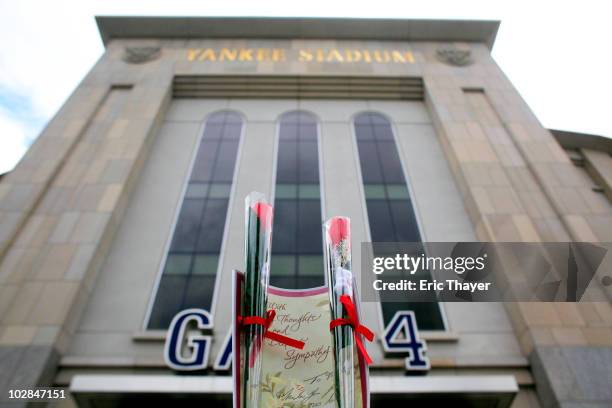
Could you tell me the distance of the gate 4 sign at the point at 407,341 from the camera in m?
8.31

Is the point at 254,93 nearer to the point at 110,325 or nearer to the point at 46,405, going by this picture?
the point at 110,325

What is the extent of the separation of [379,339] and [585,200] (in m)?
6.90

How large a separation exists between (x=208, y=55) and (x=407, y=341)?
1377 cm

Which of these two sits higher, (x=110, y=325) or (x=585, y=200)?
(x=585, y=200)

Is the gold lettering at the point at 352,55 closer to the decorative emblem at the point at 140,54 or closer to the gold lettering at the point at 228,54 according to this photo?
the gold lettering at the point at 228,54

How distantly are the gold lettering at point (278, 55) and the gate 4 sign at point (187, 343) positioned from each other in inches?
453

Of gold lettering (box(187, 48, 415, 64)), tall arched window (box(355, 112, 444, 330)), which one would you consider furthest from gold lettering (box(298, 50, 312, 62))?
tall arched window (box(355, 112, 444, 330))

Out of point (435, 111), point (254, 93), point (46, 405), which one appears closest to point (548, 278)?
point (435, 111)

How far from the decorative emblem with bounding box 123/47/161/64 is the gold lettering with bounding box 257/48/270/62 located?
4.03 metres

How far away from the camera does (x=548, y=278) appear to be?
948 centimetres

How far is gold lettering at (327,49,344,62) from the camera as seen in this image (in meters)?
17.3

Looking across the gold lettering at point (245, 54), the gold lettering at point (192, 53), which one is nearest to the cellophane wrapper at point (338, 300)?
the gold lettering at point (245, 54)

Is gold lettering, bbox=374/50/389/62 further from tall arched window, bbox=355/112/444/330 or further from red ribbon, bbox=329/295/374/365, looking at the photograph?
red ribbon, bbox=329/295/374/365

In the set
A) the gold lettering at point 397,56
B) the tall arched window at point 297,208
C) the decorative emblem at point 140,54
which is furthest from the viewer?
the gold lettering at point 397,56
